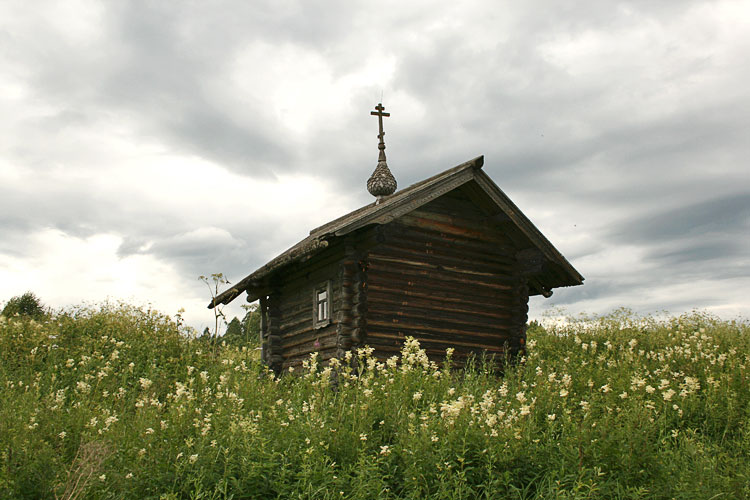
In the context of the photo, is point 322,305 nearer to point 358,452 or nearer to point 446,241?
point 446,241

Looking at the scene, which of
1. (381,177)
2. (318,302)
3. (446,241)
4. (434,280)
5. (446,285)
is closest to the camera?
(434,280)

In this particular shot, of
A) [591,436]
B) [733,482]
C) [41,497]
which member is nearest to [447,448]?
[591,436]

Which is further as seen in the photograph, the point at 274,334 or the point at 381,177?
the point at 381,177

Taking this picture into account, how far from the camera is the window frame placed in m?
14.0

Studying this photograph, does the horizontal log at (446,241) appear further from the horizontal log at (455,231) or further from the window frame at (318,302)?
the window frame at (318,302)

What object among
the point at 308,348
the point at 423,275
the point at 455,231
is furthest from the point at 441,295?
the point at 308,348

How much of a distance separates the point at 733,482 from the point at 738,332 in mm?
13183

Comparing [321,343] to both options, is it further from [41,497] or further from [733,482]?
[733,482]

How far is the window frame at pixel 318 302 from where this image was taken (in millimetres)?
13953

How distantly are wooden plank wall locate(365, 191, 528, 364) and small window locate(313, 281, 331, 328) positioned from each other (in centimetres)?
115

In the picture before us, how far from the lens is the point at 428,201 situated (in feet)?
44.2

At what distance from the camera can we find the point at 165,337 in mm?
17000

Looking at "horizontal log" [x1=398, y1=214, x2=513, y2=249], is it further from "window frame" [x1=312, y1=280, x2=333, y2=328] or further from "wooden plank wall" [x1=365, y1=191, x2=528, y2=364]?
"window frame" [x1=312, y1=280, x2=333, y2=328]

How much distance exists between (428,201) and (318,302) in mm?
3577
